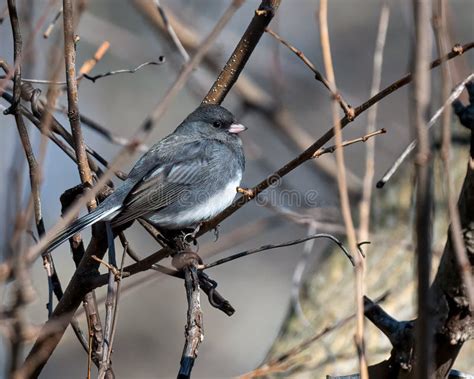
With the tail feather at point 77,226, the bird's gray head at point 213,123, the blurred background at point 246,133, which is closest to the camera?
the tail feather at point 77,226

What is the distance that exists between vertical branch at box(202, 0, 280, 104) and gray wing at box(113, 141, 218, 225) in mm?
695

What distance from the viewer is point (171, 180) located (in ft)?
10.1

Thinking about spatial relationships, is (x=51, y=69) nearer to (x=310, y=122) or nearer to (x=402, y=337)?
(x=402, y=337)

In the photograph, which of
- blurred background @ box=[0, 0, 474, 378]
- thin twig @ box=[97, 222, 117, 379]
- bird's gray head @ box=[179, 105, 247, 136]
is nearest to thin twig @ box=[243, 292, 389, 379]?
thin twig @ box=[97, 222, 117, 379]

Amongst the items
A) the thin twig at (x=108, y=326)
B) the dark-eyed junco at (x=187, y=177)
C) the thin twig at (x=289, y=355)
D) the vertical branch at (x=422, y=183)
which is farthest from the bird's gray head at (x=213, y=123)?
Answer: the vertical branch at (x=422, y=183)

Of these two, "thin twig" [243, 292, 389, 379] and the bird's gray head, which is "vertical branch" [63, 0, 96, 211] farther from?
the bird's gray head

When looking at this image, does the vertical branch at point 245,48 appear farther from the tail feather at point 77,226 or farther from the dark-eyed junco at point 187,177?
the tail feather at point 77,226

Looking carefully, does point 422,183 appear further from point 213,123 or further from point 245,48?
point 213,123

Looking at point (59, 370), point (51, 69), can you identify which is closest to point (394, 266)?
point (51, 69)

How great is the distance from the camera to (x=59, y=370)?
18.8ft

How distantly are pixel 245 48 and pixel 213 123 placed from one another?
1.11m

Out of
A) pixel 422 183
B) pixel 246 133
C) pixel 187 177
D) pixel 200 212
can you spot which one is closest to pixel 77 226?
pixel 200 212

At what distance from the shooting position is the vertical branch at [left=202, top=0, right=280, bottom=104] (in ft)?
6.94

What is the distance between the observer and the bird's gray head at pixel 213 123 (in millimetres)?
3153
